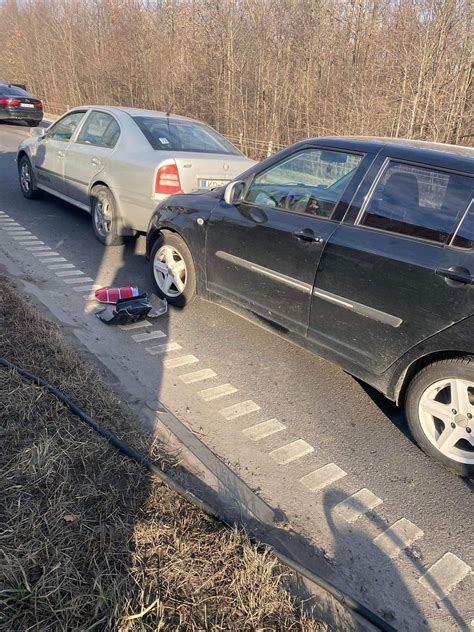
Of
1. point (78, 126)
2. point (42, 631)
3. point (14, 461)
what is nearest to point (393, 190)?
point (14, 461)

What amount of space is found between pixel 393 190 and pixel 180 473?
2222mm

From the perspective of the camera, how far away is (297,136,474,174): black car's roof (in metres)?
3.05

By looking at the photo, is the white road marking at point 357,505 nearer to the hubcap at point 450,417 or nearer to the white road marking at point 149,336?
the hubcap at point 450,417

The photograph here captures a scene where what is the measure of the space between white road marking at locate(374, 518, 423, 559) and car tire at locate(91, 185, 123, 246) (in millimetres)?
4856

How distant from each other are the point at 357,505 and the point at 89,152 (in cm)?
571

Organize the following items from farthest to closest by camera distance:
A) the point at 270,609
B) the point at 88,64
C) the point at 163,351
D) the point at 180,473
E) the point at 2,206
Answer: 1. the point at 88,64
2. the point at 2,206
3. the point at 163,351
4. the point at 180,473
5. the point at 270,609

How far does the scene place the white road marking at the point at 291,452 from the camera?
308cm

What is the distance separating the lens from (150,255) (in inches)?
209

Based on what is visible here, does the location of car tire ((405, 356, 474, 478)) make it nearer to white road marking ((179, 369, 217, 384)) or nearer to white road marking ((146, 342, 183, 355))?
white road marking ((179, 369, 217, 384))

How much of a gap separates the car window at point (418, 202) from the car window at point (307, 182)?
0.99ft

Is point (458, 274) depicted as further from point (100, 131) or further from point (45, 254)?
point (100, 131)

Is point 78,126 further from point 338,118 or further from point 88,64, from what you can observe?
point 88,64

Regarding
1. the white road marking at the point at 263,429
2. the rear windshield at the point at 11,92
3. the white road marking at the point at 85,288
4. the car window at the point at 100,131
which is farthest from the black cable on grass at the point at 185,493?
the rear windshield at the point at 11,92

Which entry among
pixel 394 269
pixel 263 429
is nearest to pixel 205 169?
pixel 394 269
